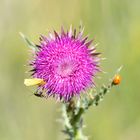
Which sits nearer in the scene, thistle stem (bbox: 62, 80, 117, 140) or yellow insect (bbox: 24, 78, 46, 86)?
yellow insect (bbox: 24, 78, 46, 86)

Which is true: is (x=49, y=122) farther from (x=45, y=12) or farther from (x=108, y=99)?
(x=45, y=12)

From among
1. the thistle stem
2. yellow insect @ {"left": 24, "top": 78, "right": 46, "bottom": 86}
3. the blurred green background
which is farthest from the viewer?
the blurred green background

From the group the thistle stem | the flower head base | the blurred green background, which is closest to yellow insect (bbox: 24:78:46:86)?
the flower head base

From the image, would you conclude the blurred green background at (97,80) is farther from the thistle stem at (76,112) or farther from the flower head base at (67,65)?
the flower head base at (67,65)

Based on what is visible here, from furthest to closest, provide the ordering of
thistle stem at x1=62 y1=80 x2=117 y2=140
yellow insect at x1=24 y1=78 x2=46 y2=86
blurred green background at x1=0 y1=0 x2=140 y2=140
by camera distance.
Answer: blurred green background at x1=0 y1=0 x2=140 y2=140, thistle stem at x1=62 y1=80 x2=117 y2=140, yellow insect at x1=24 y1=78 x2=46 y2=86

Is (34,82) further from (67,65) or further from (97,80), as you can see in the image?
(97,80)

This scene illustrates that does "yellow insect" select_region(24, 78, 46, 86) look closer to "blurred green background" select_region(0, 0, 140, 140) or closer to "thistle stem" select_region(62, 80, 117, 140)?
"thistle stem" select_region(62, 80, 117, 140)
